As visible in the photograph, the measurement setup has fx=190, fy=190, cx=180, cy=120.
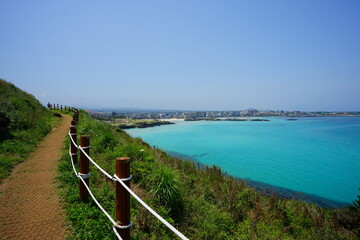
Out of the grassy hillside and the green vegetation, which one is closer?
the green vegetation

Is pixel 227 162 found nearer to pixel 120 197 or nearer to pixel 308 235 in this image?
pixel 308 235

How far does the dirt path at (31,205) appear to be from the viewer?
3.40 meters

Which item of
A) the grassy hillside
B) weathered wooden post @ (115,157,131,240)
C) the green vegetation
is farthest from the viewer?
the grassy hillside

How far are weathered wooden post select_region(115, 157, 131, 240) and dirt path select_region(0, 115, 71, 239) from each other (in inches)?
65.0

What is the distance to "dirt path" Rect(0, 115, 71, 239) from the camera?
340 centimetres

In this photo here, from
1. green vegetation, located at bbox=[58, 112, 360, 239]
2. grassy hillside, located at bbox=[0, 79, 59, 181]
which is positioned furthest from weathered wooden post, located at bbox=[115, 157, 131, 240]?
grassy hillside, located at bbox=[0, 79, 59, 181]

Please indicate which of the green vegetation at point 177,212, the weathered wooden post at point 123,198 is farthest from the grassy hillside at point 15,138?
the weathered wooden post at point 123,198

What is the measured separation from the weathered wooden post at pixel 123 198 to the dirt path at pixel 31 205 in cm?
165

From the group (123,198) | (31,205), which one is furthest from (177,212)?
(123,198)

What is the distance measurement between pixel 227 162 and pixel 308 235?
25.9 m

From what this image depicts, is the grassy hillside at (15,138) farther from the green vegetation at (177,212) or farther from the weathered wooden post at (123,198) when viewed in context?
the weathered wooden post at (123,198)

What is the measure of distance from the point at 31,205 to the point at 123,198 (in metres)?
3.38

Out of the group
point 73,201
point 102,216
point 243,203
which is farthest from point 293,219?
point 73,201

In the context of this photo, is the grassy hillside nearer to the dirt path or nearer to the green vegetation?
the dirt path
